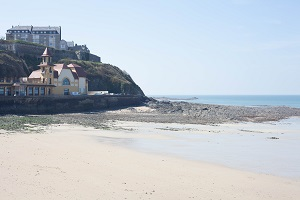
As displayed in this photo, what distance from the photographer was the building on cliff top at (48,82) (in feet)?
146

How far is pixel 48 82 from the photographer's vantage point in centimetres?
4941

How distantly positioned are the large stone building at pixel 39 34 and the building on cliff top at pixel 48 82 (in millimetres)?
28164

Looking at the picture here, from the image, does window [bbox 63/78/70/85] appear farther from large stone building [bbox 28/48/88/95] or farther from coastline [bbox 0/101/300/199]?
coastline [bbox 0/101/300/199]

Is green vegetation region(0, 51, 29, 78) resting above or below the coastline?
above

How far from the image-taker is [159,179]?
42.5 feet

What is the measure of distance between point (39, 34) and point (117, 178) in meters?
75.1

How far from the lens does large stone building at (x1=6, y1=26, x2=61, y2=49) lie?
80.1 meters

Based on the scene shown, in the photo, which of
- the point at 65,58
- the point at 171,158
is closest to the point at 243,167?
the point at 171,158

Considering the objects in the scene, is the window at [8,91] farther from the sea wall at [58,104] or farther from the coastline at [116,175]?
the coastline at [116,175]

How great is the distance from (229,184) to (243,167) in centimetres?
381

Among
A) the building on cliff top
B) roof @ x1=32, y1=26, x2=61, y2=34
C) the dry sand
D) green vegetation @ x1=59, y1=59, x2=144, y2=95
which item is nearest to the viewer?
the dry sand

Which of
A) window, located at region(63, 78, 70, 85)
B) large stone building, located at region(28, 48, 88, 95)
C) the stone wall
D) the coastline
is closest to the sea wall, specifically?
large stone building, located at region(28, 48, 88, 95)

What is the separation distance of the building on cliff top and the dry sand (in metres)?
27.9

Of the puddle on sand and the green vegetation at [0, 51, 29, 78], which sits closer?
the puddle on sand
